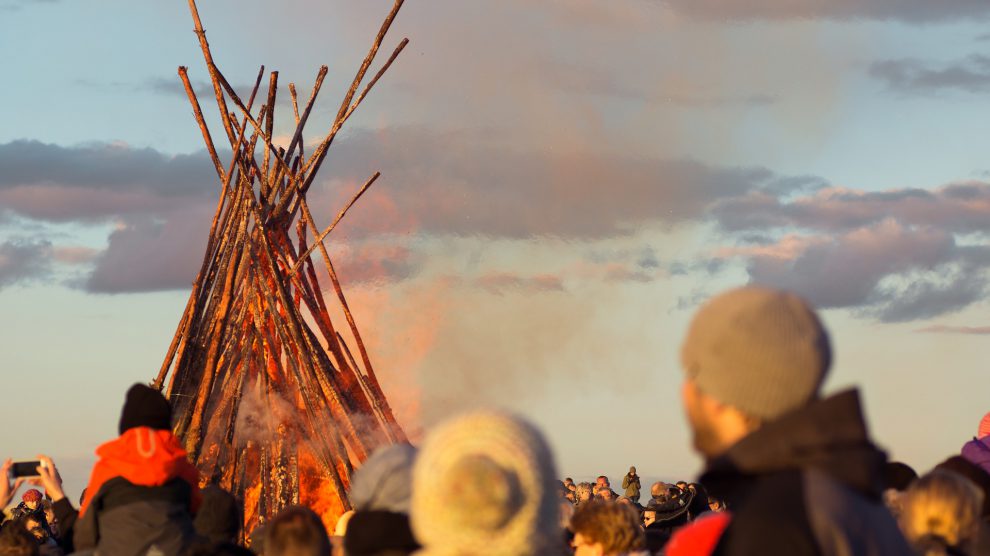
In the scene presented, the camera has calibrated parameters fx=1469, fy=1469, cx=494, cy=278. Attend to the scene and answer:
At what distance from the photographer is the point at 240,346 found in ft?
52.1

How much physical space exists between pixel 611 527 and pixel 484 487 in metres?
2.64

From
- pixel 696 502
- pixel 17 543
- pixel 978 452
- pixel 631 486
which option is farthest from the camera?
pixel 631 486

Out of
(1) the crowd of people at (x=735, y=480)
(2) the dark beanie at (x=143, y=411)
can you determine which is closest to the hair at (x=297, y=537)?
(1) the crowd of people at (x=735, y=480)

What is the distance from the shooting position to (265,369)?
1583 cm

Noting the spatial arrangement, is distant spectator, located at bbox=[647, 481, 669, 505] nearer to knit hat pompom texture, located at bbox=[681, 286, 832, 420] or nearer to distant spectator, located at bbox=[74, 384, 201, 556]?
distant spectator, located at bbox=[74, 384, 201, 556]

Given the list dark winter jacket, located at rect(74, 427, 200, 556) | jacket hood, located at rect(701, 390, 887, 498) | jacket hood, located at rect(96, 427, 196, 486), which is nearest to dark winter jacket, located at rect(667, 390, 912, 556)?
jacket hood, located at rect(701, 390, 887, 498)

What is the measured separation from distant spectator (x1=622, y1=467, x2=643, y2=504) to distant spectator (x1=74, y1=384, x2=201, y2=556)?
513 inches

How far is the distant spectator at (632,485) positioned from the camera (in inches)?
761

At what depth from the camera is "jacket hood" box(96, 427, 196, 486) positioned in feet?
21.4

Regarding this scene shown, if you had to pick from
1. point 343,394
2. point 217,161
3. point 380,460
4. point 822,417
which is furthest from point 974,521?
point 217,161

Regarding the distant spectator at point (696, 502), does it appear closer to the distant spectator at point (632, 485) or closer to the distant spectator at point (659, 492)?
the distant spectator at point (659, 492)

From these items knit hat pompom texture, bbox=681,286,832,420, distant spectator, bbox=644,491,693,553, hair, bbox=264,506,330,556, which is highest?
knit hat pompom texture, bbox=681,286,832,420

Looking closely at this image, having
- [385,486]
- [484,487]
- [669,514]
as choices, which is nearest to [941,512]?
[385,486]

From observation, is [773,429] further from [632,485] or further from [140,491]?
[632,485]
